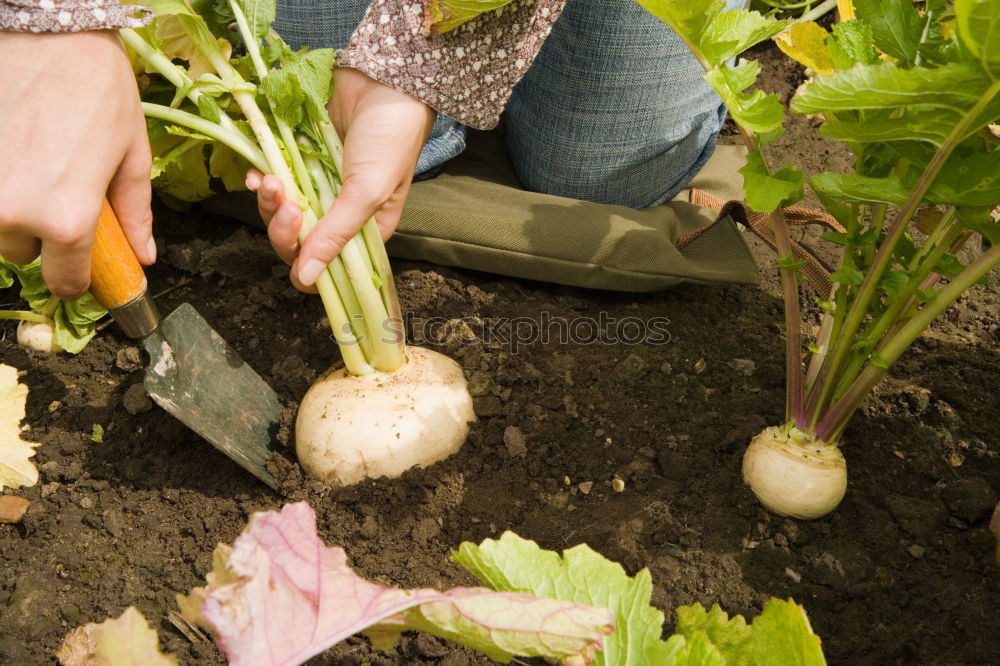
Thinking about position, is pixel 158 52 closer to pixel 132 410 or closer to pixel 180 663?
pixel 132 410

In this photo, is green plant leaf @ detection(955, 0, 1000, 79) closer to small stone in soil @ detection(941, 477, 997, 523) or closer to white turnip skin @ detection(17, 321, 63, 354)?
small stone in soil @ detection(941, 477, 997, 523)

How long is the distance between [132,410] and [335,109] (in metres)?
0.76

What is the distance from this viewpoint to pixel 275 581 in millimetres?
805

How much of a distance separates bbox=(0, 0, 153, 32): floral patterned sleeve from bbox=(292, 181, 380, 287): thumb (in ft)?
1.37

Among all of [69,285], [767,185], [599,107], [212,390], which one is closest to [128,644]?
[69,285]

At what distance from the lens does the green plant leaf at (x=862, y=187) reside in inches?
45.4

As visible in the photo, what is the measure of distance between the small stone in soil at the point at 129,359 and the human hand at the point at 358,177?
0.51m

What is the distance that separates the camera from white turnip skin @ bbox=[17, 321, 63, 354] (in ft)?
5.95

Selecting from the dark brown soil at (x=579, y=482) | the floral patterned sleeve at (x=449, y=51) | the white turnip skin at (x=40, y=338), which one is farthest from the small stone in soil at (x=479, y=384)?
the white turnip skin at (x=40, y=338)

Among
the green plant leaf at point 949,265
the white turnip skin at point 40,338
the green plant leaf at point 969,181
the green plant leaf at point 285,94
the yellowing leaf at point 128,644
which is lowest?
the white turnip skin at point 40,338

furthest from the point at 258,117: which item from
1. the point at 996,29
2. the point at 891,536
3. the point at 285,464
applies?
the point at 891,536

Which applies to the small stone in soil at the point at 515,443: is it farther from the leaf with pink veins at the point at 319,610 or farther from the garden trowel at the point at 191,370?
the leaf with pink veins at the point at 319,610

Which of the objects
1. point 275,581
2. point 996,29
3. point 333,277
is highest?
point 996,29

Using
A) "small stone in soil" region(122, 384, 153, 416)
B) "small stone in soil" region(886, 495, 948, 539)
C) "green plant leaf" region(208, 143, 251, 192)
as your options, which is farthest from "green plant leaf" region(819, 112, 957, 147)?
"small stone in soil" region(122, 384, 153, 416)
